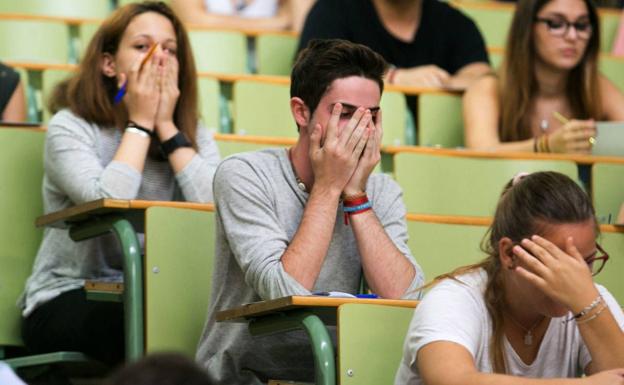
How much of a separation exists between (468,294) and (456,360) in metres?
0.21

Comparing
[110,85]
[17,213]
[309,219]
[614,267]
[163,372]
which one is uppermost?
[110,85]

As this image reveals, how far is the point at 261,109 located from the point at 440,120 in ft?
2.07

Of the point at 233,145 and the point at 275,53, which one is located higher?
the point at 275,53

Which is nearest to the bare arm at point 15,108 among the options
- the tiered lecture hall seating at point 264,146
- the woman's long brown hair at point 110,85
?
the tiered lecture hall seating at point 264,146

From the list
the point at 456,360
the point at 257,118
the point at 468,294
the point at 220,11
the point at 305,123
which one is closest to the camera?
the point at 456,360

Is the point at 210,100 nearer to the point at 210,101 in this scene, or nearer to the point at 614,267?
the point at 210,101

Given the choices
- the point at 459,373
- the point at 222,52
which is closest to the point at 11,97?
the point at 222,52

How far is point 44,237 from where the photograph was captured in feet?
11.9

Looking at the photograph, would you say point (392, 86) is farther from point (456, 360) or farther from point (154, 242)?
point (456, 360)

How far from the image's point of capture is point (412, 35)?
16.5 feet

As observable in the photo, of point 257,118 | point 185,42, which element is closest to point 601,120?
point 257,118

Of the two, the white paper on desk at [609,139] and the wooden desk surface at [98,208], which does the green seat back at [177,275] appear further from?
the white paper on desk at [609,139]

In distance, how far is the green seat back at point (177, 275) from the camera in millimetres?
3123

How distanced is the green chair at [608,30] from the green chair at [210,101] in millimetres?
2200
